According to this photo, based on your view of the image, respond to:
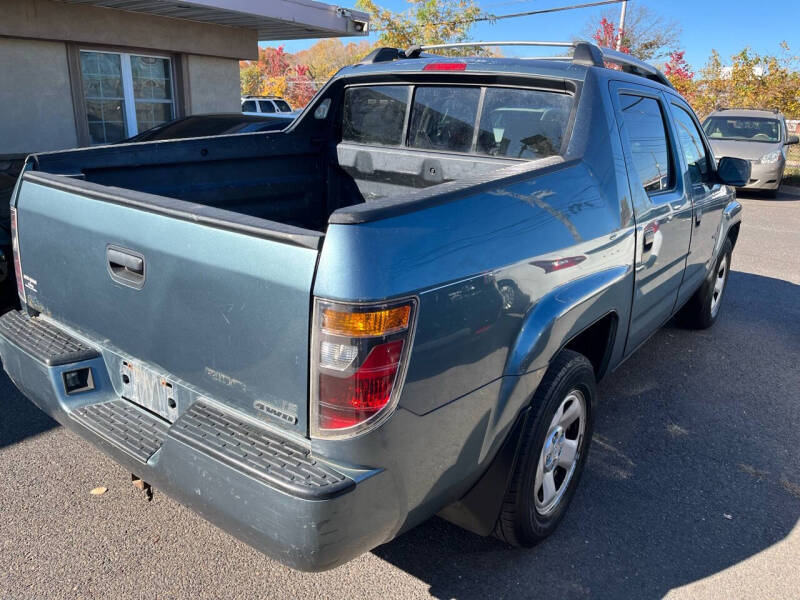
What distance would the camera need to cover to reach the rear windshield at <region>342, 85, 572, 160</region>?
325cm

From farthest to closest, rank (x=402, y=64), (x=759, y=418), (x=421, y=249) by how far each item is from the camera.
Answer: (x=759, y=418), (x=402, y=64), (x=421, y=249)

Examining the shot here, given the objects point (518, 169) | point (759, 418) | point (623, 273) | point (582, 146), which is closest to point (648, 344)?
point (759, 418)

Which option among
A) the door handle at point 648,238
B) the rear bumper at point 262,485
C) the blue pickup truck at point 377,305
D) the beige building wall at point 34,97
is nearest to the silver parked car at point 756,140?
the door handle at point 648,238

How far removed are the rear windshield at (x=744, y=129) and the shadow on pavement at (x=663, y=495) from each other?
11.0 meters

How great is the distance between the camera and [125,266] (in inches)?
91.9

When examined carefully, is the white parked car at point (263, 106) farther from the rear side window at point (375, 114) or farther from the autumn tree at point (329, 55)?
the autumn tree at point (329, 55)

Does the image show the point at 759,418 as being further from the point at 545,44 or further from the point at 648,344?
the point at 545,44

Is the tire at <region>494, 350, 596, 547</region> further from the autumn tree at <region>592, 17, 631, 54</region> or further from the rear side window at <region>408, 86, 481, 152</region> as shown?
the autumn tree at <region>592, 17, 631, 54</region>

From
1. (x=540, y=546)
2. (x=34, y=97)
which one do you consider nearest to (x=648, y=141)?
(x=540, y=546)

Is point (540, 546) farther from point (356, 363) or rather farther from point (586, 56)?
point (586, 56)

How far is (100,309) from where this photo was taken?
2.51 meters

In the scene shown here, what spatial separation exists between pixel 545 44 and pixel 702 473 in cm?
249

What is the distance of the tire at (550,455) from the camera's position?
255cm

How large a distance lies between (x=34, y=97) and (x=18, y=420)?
699cm
